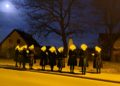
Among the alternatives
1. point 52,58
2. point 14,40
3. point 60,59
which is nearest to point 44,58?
point 52,58

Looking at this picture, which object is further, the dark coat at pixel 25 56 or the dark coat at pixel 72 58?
the dark coat at pixel 25 56

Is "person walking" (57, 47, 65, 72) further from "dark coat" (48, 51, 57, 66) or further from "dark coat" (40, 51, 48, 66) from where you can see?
"dark coat" (40, 51, 48, 66)

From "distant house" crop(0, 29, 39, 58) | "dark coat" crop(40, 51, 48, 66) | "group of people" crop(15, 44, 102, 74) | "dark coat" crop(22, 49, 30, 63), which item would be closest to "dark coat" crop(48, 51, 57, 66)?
"group of people" crop(15, 44, 102, 74)

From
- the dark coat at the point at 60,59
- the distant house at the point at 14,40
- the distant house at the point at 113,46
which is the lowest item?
the dark coat at the point at 60,59

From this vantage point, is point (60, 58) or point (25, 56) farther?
point (25, 56)

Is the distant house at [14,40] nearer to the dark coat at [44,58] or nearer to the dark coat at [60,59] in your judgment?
the dark coat at [44,58]

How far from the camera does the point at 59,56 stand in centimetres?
3191

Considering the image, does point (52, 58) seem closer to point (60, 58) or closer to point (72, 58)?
point (60, 58)

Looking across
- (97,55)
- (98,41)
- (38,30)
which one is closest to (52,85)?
(97,55)

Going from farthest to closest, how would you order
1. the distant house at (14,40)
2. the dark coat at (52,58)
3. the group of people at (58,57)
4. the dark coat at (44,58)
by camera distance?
the distant house at (14,40), the dark coat at (44,58), the dark coat at (52,58), the group of people at (58,57)

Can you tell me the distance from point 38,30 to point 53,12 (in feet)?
10.6

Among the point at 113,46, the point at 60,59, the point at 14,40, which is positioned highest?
the point at 14,40

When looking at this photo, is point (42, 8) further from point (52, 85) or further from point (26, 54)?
point (52, 85)

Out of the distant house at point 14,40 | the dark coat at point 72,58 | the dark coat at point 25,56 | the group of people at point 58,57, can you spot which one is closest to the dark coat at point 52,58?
the group of people at point 58,57
